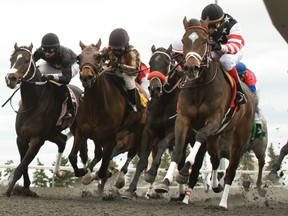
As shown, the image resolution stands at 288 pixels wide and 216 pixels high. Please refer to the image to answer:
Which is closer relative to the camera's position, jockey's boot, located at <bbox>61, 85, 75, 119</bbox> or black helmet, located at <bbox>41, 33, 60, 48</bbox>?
black helmet, located at <bbox>41, 33, 60, 48</bbox>

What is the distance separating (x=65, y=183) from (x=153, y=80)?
400 inches

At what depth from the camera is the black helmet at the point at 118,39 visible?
9.10m

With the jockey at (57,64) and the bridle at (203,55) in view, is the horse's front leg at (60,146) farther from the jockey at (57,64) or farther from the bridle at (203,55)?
Result: the bridle at (203,55)

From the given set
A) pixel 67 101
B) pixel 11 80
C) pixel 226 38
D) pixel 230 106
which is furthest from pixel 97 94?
pixel 230 106

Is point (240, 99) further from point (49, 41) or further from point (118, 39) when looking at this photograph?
A: point (49, 41)

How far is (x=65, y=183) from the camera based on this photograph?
17.3 meters

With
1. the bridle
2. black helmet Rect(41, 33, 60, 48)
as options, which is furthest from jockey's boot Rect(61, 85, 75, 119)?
the bridle

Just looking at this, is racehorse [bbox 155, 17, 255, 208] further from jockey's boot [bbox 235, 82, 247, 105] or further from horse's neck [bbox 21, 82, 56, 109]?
horse's neck [bbox 21, 82, 56, 109]

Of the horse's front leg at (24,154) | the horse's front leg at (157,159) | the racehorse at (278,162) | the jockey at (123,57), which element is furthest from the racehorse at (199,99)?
the racehorse at (278,162)

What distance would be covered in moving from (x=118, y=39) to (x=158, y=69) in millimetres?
1333

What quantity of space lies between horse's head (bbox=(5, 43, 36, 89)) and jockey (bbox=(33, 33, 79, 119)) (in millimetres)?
377

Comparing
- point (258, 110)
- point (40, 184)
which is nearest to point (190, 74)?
point (258, 110)

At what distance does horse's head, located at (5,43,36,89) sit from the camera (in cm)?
831

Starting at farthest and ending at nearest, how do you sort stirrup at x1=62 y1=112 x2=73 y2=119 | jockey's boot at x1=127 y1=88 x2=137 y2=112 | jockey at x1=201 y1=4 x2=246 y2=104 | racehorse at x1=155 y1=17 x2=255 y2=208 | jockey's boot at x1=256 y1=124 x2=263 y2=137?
jockey's boot at x1=256 y1=124 x2=263 y2=137 < jockey's boot at x1=127 y1=88 x2=137 y2=112 < stirrup at x1=62 y1=112 x2=73 y2=119 < jockey at x1=201 y1=4 x2=246 y2=104 < racehorse at x1=155 y1=17 x2=255 y2=208
